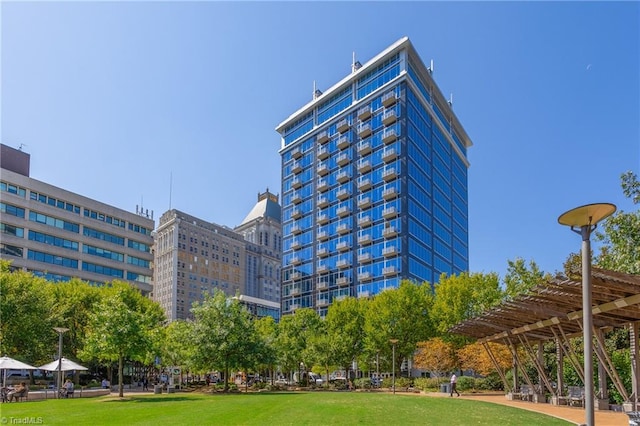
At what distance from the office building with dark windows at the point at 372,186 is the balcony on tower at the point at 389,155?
197mm

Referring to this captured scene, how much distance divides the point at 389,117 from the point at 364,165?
9.26 m

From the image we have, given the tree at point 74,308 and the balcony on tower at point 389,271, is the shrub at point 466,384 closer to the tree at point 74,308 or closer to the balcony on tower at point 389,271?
the tree at point 74,308

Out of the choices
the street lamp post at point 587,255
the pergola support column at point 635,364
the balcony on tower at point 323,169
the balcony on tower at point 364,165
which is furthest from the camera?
the balcony on tower at point 323,169

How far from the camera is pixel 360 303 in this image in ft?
204

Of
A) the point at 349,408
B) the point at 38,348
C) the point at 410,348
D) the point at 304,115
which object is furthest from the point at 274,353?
the point at 304,115

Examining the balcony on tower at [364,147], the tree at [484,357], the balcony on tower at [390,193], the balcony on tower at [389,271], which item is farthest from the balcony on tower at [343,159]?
the tree at [484,357]

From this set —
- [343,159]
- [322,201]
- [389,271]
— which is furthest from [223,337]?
[322,201]

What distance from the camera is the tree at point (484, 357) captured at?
43.4 meters

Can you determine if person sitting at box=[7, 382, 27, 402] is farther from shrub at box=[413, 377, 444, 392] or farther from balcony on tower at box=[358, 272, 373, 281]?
balcony on tower at box=[358, 272, 373, 281]

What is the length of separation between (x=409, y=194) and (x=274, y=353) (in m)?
47.6

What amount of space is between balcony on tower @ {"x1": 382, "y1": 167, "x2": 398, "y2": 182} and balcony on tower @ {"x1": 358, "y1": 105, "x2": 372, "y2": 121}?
11.8 meters

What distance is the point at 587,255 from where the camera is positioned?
31.8 ft

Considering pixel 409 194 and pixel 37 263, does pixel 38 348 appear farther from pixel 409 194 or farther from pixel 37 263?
pixel 409 194

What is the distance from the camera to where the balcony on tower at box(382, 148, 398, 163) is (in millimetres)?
89125
